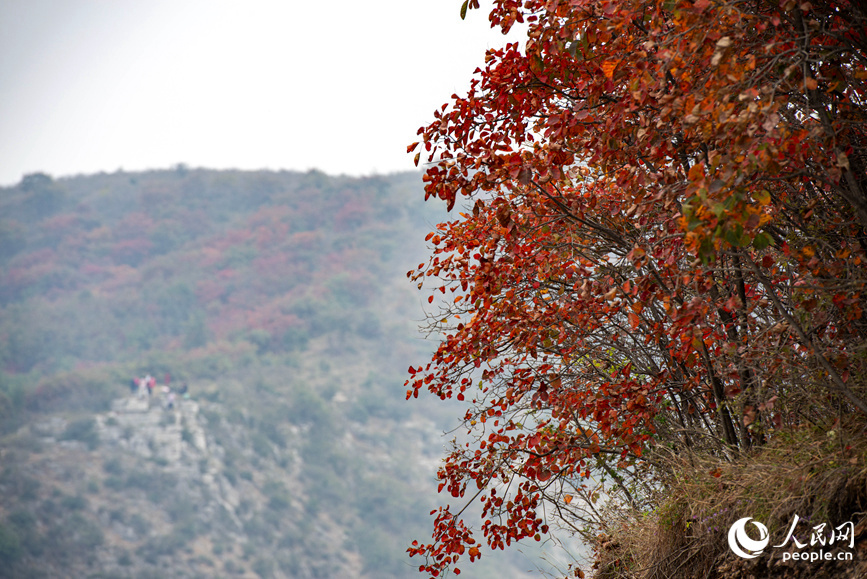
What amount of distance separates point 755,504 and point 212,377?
63233 millimetres

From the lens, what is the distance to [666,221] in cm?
346

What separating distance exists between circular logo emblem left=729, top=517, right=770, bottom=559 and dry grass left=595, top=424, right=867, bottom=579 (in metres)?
0.03

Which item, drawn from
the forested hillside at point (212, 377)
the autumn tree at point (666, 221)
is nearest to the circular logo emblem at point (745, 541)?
the autumn tree at point (666, 221)

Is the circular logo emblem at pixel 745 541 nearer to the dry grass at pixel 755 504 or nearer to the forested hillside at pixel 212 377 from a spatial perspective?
the dry grass at pixel 755 504

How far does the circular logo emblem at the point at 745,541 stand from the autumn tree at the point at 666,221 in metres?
0.42

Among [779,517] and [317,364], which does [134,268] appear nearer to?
[317,364]

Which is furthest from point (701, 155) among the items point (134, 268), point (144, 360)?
point (134, 268)

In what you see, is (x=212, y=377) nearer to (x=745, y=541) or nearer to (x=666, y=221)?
(x=666, y=221)

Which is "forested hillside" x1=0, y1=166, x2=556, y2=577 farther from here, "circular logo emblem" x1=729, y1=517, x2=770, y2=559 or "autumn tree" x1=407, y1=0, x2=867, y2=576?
"circular logo emblem" x1=729, y1=517, x2=770, y2=559

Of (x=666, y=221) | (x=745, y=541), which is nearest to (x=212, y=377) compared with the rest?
(x=666, y=221)

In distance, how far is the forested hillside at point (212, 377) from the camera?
4784cm

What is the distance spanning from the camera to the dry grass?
296 cm

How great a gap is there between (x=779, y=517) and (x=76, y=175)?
102975mm

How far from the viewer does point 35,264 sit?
79.2 metres
